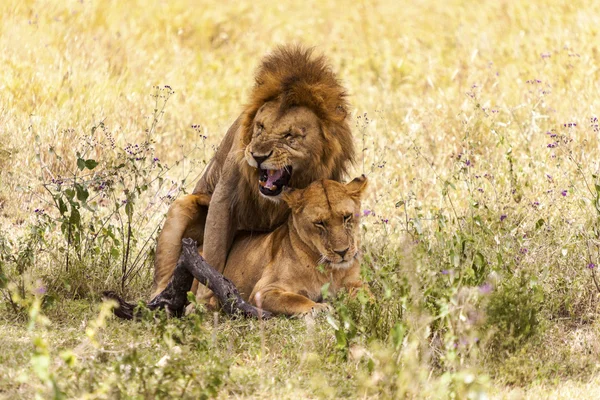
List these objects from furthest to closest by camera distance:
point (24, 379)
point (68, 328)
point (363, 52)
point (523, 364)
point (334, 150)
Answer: point (363, 52) → point (334, 150) → point (68, 328) → point (523, 364) → point (24, 379)

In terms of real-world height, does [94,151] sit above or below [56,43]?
below

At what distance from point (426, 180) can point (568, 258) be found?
2149 mm

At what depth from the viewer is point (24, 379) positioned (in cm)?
365

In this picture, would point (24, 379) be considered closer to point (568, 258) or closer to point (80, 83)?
point (568, 258)

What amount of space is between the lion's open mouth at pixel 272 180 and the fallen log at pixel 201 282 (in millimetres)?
497

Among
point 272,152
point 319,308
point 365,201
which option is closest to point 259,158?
point 272,152

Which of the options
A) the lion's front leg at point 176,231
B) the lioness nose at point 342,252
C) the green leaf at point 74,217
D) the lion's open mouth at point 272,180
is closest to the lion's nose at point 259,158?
the lion's open mouth at point 272,180

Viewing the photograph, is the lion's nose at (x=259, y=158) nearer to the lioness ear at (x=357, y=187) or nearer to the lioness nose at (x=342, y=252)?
Result: the lioness ear at (x=357, y=187)

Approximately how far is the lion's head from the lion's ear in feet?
0.31

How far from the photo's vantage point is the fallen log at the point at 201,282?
5625 mm

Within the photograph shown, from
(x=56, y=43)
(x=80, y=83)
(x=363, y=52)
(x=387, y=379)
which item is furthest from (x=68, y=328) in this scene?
(x=363, y=52)

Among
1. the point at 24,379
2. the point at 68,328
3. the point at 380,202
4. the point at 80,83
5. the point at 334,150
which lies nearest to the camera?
the point at 24,379

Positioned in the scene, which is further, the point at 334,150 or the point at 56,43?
the point at 56,43

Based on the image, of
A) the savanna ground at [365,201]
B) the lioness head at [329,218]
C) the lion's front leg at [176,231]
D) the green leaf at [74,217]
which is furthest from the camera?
the lion's front leg at [176,231]
